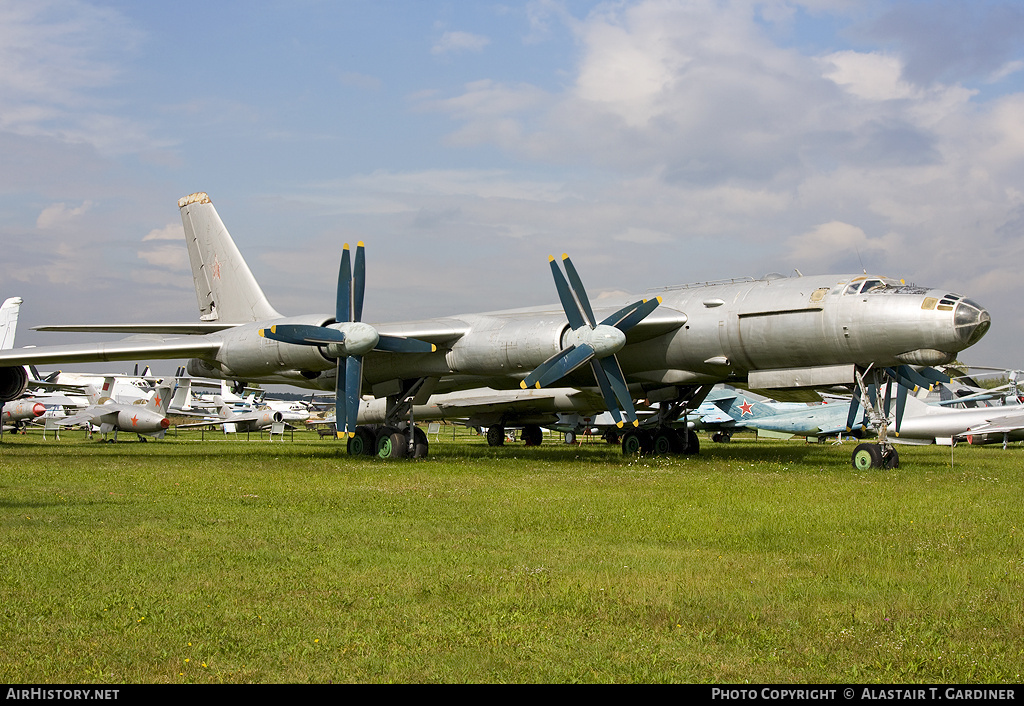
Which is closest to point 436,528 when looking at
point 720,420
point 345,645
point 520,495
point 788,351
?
point 520,495

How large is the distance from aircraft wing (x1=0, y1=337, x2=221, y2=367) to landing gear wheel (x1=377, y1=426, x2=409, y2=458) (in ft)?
13.6

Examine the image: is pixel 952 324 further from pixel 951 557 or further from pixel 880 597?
pixel 880 597

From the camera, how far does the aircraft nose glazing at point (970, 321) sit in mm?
14523

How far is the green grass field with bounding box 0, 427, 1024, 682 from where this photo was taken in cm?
411

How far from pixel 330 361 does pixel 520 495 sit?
28.0 feet

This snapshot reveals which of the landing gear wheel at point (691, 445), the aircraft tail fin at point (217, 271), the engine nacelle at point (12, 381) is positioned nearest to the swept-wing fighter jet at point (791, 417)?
the landing gear wheel at point (691, 445)

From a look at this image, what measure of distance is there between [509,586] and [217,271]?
2001 cm

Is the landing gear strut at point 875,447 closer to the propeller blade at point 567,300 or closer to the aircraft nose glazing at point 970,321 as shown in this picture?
the aircraft nose glazing at point 970,321

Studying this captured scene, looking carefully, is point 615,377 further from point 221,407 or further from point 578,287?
point 221,407

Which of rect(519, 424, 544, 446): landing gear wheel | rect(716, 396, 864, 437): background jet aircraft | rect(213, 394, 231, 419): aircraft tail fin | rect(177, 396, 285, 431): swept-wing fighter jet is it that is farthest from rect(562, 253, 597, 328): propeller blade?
rect(213, 394, 231, 419): aircraft tail fin

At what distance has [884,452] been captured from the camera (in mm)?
15672

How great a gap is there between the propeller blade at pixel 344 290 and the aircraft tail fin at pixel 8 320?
19684 mm

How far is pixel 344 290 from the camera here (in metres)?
18.4

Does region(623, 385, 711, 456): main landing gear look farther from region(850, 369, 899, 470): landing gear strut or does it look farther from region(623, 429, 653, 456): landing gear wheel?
region(850, 369, 899, 470): landing gear strut
